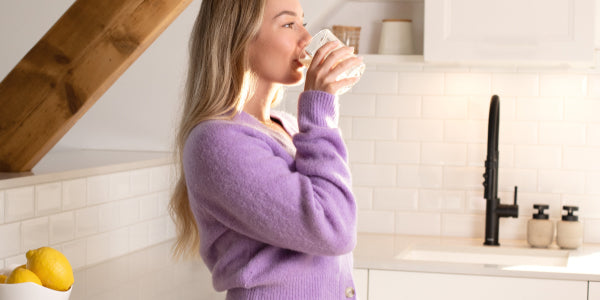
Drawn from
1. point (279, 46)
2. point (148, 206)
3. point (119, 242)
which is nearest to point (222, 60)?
point (279, 46)

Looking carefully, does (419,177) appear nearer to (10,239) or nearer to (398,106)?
(398,106)

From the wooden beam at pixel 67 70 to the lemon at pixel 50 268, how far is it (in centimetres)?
67

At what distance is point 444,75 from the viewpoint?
2873 millimetres

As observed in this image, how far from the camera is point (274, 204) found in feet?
3.63

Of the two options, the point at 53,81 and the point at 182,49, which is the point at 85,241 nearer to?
the point at 53,81

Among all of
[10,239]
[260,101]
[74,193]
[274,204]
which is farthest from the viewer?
[74,193]

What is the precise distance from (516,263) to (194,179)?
1.84m

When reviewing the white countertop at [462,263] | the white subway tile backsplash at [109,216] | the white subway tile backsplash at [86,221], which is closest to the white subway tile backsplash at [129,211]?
the white subway tile backsplash at [109,216]

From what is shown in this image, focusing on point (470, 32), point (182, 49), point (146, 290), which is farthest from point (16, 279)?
point (470, 32)

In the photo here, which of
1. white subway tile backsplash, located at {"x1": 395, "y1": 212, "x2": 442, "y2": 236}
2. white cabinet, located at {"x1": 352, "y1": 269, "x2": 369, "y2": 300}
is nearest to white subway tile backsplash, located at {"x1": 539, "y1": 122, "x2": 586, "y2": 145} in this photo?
white subway tile backsplash, located at {"x1": 395, "y1": 212, "x2": 442, "y2": 236}

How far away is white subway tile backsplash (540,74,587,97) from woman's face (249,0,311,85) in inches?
70.6

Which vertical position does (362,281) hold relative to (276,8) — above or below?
below

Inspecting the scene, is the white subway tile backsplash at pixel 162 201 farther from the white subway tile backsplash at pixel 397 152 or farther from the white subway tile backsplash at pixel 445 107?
the white subway tile backsplash at pixel 445 107

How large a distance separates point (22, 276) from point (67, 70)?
76 centimetres
